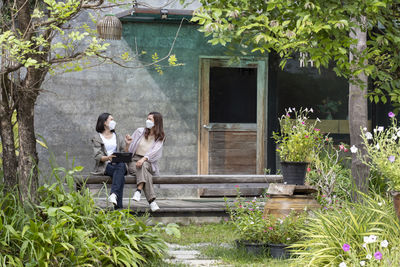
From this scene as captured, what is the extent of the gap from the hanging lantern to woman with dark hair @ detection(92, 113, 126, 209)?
1.08m

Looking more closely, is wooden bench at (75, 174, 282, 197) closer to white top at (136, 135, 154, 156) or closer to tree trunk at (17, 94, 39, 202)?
white top at (136, 135, 154, 156)

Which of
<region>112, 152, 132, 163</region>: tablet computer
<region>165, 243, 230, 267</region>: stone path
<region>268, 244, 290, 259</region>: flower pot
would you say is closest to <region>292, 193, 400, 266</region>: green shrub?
<region>268, 244, 290, 259</region>: flower pot

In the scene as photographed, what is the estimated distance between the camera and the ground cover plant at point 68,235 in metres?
5.78

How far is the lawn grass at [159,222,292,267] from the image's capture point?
6.75m

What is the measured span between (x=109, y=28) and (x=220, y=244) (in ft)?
11.1

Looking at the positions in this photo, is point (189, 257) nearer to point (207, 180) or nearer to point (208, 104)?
point (207, 180)

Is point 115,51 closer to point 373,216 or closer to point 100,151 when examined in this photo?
point 100,151

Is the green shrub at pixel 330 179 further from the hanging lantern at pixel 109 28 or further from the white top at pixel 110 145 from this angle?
the hanging lantern at pixel 109 28

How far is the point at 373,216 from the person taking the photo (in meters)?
6.22

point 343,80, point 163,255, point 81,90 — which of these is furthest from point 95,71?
point 163,255

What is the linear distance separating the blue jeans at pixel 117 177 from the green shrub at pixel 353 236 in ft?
10.6

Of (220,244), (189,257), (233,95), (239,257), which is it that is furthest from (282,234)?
(233,95)

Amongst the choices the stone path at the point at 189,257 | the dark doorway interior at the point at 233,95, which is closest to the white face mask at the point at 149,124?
the stone path at the point at 189,257

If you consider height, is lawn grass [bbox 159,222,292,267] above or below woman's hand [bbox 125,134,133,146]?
below
